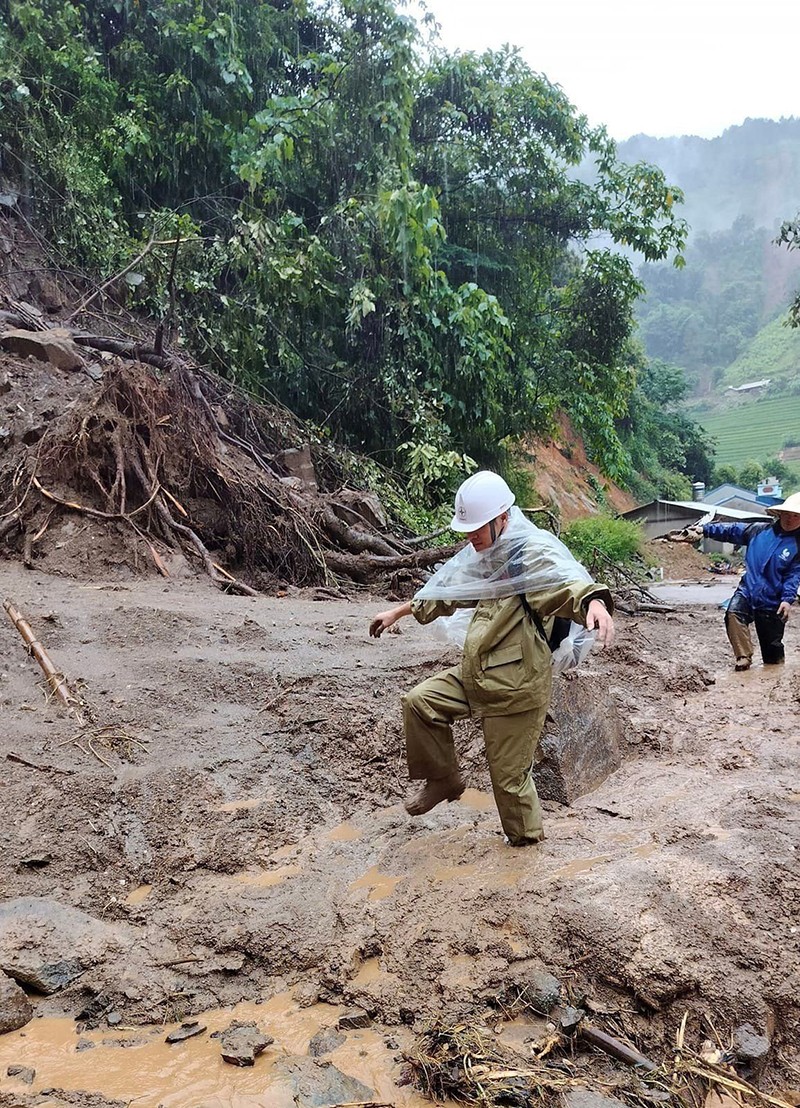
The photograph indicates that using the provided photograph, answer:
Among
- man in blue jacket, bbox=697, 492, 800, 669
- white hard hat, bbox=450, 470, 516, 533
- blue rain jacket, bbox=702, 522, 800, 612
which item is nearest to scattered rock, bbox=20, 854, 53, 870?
white hard hat, bbox=450, 470, 516, 533

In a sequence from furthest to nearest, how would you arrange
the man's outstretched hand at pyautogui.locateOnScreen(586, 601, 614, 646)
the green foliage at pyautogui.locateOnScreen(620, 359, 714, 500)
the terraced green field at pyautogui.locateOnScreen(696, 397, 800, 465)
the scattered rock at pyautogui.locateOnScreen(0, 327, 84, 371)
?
the terraced green field at pyautogui.locateOnScreen(696, 397, 800, 465), the green foliage at pyautogui.locateOnScreen(620, 359, 714, 500), the scattered rock at pyautogui.locateOnScreen(0, 327, 84, 371), the man's outstretched hand at pyautogui.locateOnScreen(586, 601, 614, 646)

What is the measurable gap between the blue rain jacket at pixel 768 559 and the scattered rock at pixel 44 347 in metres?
6.61

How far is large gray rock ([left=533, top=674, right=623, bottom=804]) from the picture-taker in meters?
3.65

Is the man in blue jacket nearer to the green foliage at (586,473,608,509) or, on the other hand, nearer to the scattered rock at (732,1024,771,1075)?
the scattered rock at (732,1024,771,1075)

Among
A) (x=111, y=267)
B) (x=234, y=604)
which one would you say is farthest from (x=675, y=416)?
(x=234, y=604)

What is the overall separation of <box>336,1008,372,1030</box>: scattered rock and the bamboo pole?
236cm

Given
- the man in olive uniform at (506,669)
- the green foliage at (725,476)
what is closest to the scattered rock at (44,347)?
the man in olive uniform at (506,669)

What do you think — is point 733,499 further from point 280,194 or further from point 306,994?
point 306,994

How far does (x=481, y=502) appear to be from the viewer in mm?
3033

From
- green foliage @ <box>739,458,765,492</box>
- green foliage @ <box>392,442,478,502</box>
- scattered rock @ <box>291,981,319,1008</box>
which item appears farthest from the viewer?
green foliage @ <box>739,458,765,492</box>

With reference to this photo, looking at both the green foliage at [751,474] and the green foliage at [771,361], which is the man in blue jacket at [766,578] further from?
the green foliage at [771,361]

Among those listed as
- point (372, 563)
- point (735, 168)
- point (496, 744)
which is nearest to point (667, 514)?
point (372, 563)

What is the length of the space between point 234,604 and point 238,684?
1.62m

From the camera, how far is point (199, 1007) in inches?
93.7
